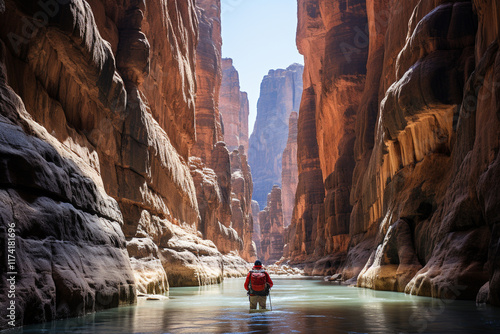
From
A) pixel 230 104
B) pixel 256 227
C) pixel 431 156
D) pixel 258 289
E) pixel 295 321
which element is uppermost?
pixel 230 104

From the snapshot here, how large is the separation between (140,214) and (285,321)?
1350 cm

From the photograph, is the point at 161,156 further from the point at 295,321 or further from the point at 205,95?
the point at 205,95

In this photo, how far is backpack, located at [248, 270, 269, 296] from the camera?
12289 millimetres

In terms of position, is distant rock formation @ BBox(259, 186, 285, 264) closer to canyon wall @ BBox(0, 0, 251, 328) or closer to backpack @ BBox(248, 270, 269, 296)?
canyon wall @ BBox(0, 0, 251, 328)

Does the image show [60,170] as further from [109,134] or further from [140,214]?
[140,214]

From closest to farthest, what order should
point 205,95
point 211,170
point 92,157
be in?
point 92,157
point 211,170
point 205,95

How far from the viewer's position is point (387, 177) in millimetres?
26688

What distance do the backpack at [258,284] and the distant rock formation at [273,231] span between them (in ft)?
351

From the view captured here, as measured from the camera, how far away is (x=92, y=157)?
649 inches

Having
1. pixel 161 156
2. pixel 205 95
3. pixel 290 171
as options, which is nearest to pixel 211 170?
pixel 205 95

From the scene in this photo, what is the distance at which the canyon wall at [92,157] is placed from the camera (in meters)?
8.32

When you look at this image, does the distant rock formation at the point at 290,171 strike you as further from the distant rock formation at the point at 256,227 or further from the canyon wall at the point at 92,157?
the canyon wall at the point at 92,157

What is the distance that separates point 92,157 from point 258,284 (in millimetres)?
8096

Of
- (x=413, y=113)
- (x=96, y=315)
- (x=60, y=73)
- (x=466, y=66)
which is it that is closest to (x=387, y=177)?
(x=413, y=113)
